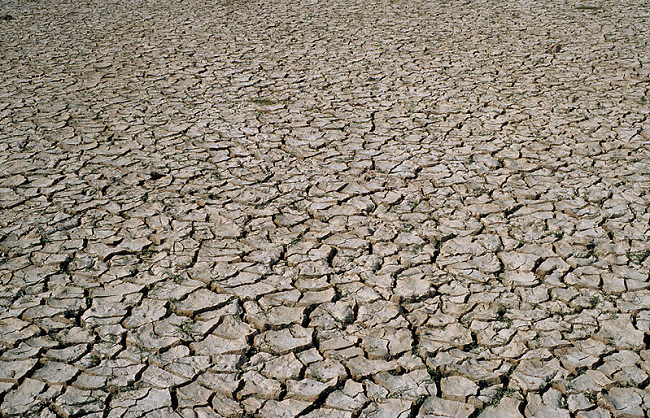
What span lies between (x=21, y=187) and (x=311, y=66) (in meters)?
2.75

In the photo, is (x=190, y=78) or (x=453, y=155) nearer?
(x=453, y=155)

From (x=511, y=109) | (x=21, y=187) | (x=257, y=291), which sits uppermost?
(x=21, y=187)

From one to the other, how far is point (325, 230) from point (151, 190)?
3.29ft

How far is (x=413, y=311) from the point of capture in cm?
252

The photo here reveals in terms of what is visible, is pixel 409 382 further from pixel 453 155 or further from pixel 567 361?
pixel 453 155

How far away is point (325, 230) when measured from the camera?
309 cm

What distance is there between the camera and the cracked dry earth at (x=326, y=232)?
2.17 metres

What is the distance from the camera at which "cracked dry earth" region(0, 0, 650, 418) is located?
7.11 feet

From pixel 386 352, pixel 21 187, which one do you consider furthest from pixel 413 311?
pixel 21 187

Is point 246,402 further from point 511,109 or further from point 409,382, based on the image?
point 511,109

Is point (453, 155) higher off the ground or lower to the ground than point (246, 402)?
lower

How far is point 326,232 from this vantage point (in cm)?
307

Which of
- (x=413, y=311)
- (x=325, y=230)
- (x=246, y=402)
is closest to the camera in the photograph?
(x=246, y=402)

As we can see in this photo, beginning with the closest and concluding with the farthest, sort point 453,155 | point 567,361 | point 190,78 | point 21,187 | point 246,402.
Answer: point 246,402 → point 567,361 → point 21,187 → point 453,155 → point 190,78
